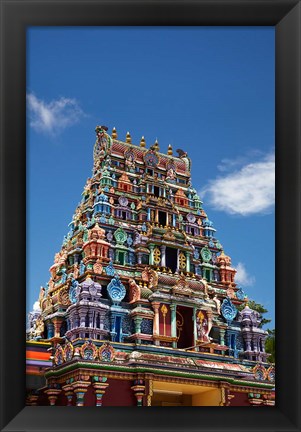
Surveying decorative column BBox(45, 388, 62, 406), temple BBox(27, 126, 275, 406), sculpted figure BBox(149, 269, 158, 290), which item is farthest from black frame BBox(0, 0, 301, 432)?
sculpted figure BBox(149, 269, 158, 290)

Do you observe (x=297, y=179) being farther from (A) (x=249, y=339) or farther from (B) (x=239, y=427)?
(A) (x=249, y=339)

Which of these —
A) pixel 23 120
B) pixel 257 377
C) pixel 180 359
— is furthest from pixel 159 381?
pixel 23 120

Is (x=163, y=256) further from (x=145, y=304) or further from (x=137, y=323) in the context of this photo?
(x=137, y=323)

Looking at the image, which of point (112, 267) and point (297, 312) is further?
point (112, 267)

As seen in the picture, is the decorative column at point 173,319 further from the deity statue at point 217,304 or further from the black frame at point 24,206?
the black frame at point 24,206

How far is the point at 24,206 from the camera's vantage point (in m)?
4.67

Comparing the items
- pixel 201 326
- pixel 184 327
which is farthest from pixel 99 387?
pixel 201 326

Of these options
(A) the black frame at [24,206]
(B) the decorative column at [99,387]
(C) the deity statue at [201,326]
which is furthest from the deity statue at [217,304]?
(A) the black frame at [24,206]

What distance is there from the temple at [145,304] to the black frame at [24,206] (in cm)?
508

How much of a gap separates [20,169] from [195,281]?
26.9 feet

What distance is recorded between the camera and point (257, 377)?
39.5 ft

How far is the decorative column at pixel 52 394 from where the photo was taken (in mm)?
9431

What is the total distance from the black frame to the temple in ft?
16.7

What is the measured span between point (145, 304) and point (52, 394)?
264 centimetres
